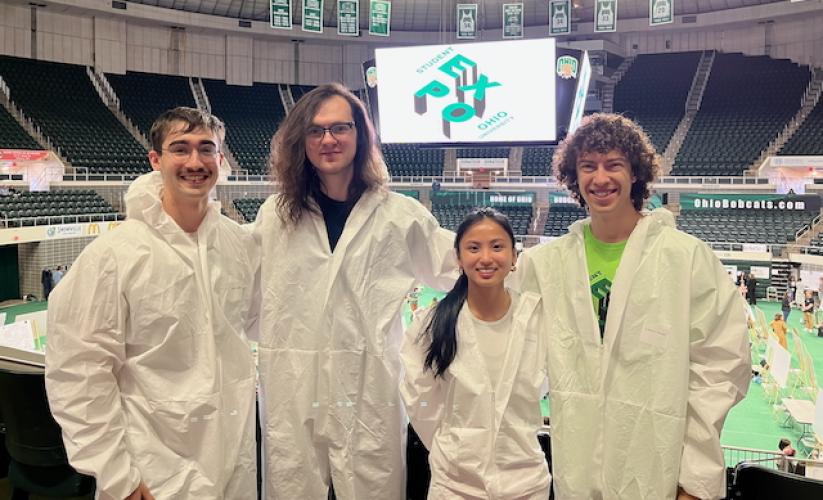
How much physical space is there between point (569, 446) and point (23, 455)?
2112 mm

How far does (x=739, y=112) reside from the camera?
26.4m

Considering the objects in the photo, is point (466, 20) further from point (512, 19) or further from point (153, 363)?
point (153, 363)

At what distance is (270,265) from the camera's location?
2496mm

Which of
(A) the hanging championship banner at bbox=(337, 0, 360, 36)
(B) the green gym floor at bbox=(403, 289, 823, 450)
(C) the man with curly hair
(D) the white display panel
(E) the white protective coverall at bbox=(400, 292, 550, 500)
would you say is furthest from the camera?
(A) the hanging championship banner at bbox=(337, 0, 360, 36)

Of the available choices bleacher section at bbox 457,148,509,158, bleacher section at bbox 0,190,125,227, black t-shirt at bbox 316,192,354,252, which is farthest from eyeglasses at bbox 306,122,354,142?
bleacher section at bbox 457,148,509,158

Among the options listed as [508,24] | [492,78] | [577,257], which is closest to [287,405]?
[577,257]

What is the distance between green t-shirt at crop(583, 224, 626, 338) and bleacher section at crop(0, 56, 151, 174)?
22.6 metres

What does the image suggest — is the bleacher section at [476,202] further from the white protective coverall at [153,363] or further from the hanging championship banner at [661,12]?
the white protective coverall at [153,363]

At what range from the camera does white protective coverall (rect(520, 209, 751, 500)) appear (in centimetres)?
206

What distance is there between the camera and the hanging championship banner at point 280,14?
17625mm

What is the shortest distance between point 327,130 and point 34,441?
1.67m

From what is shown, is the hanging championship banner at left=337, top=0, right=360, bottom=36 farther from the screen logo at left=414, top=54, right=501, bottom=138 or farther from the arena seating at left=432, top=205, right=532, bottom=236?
the arena seating at left=432, top=205, right=532, bottom=236

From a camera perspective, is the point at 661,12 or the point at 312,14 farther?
the point at 312,14

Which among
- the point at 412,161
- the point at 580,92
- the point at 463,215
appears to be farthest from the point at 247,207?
the point at 580,92
